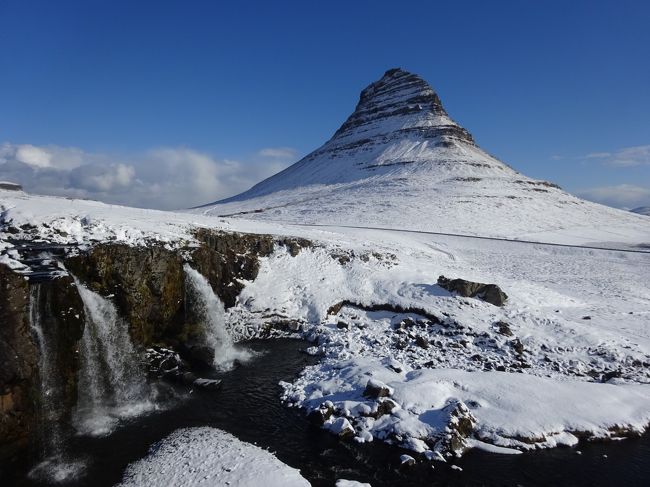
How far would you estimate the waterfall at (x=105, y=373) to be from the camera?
14.2 m

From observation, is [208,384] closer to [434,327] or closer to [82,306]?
[82,306]

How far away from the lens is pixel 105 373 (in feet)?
51.3

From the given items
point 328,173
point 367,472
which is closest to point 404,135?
point 328,173

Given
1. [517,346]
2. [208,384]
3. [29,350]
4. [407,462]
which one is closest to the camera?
[407,462]

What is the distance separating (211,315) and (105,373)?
657 centimetres

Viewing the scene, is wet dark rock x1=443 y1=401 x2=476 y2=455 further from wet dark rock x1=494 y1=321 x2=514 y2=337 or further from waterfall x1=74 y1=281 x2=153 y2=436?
waterfall x1=74 y1=281 x2=153 y2=436

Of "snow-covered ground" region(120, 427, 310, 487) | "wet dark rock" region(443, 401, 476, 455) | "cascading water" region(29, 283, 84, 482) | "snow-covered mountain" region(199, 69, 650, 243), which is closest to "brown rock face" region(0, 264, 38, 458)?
"cascading water" region(29, 283, 84, 482)

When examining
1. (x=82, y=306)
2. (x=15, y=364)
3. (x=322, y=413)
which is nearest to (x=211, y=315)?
(x=82, y=306)

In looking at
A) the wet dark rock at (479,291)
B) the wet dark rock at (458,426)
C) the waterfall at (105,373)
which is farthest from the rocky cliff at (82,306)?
the wet dark rock at (479,291)

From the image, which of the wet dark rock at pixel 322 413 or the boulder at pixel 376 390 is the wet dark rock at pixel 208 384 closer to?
the wet dark rock at pixel 322 413

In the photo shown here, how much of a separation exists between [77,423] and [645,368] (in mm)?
24427

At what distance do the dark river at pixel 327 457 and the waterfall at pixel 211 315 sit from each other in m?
4.78

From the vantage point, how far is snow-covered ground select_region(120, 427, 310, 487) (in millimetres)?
10922

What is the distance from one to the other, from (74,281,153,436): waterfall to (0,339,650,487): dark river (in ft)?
3.18
